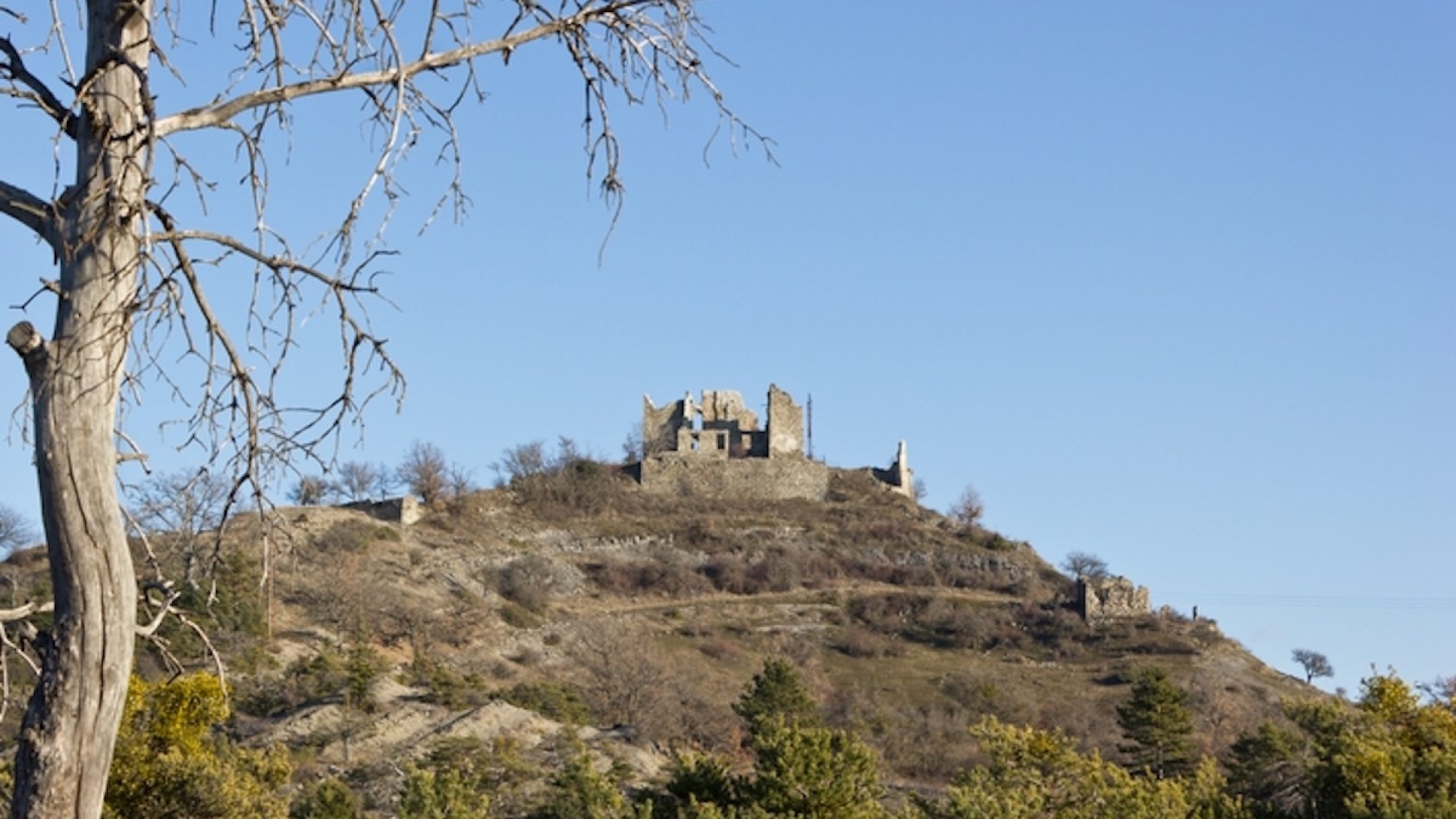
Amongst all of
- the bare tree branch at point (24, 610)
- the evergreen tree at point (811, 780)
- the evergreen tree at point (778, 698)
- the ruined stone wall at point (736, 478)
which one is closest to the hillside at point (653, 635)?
the ruined stone wall at point (736, 478)

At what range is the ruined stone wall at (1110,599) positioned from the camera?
205 feet

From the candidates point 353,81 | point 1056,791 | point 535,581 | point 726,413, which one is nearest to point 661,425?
point 726,413

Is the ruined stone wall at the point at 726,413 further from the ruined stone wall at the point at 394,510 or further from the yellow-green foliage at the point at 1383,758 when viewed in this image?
the yellow-green foliage at the point at 1383,758

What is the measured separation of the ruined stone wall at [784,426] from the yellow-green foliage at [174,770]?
59.0 meters

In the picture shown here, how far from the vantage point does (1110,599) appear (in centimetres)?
6378

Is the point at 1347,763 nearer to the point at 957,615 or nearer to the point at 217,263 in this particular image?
the point at 217,263

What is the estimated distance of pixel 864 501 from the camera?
76.9 metres

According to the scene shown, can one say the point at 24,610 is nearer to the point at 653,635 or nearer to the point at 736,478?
the point at 653,635

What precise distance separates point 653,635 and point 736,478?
956 inches

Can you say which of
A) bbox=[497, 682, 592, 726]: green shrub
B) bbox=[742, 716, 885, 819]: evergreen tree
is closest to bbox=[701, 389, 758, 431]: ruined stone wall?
bbox=[497, 682, 592, 726]: green shrub

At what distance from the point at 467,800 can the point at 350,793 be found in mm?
3204

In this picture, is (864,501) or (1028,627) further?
(864,501)

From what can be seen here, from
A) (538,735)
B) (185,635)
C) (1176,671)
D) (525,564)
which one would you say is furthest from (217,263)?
(525,564)

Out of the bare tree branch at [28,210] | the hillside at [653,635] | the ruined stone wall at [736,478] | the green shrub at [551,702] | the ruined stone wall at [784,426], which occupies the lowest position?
the bare tree branch at [28,210]
